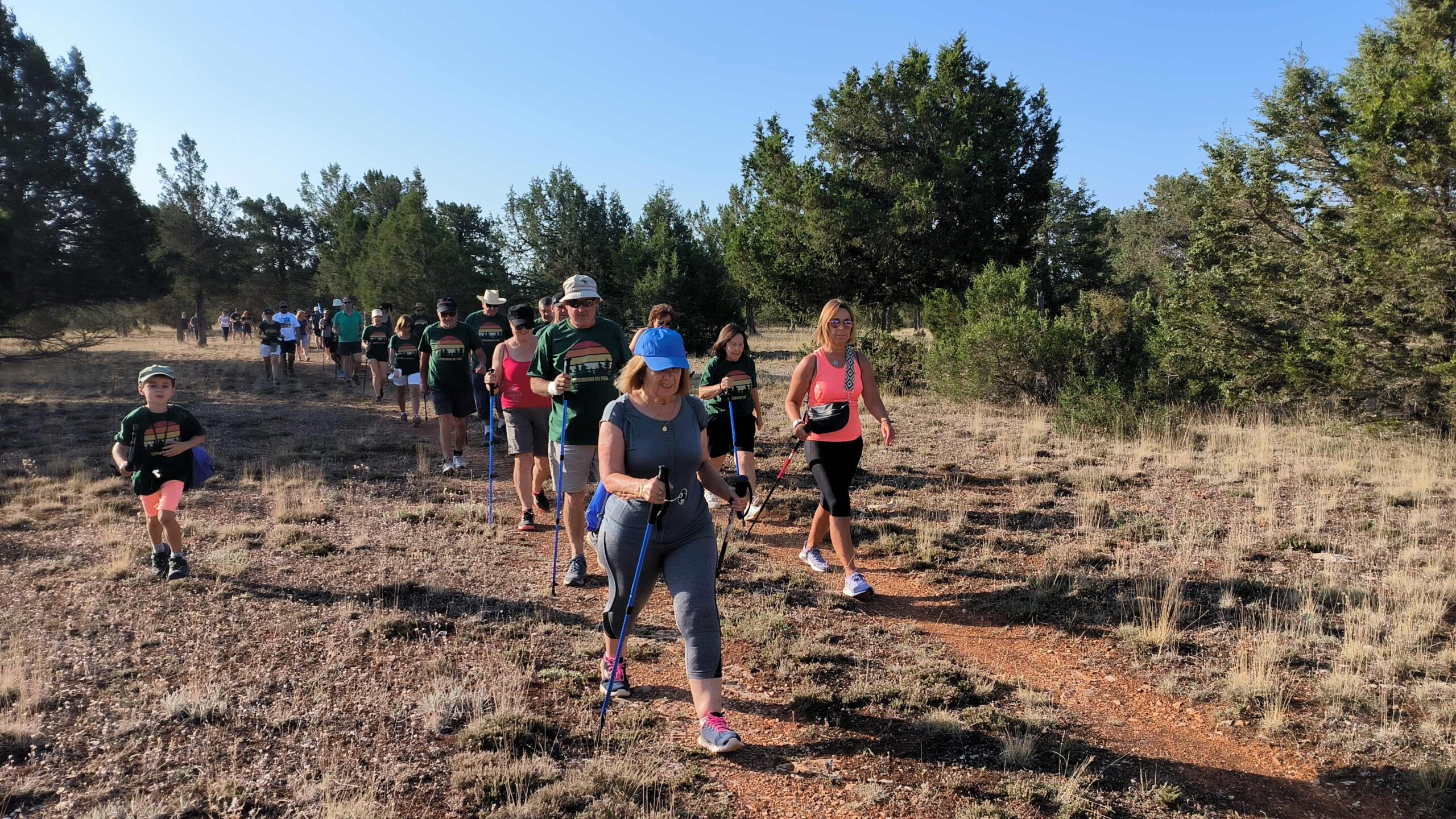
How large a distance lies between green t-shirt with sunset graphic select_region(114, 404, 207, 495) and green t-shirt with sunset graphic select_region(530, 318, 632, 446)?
8.59ft

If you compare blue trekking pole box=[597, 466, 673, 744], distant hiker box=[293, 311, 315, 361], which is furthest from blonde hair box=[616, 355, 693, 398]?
distant hiker box=[293, 311, 315, 361]

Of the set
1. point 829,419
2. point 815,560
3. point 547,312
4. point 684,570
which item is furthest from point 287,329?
point 684,570

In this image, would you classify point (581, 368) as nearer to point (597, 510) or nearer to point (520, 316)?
point (520, 316)

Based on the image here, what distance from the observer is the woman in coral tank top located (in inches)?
227

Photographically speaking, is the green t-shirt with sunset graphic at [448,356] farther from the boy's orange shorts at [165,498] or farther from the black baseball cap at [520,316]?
the boy's orange shorts at [165,498]

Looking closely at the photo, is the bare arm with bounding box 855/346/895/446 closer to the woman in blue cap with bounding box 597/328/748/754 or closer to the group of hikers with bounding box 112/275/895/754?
the group of hikers with bounding box 112/275/895/754

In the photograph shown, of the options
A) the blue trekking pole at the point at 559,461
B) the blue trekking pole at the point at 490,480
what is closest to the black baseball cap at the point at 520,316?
the blue trekking pole at the point at 490,480

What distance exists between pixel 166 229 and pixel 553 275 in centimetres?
1904

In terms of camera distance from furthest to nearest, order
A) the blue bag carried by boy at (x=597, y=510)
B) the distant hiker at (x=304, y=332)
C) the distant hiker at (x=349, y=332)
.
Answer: the distant hiker at (x=304, y=332), the distant hiker at (x=349, y=332), the blue bag carried by boy at (x=597, y=510)

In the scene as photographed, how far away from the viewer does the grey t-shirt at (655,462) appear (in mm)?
3768

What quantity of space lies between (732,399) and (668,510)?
13.5 ft

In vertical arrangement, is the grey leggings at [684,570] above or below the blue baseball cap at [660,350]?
below

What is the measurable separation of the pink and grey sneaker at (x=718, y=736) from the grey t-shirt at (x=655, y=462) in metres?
0.88

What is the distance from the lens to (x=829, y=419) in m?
5.73
